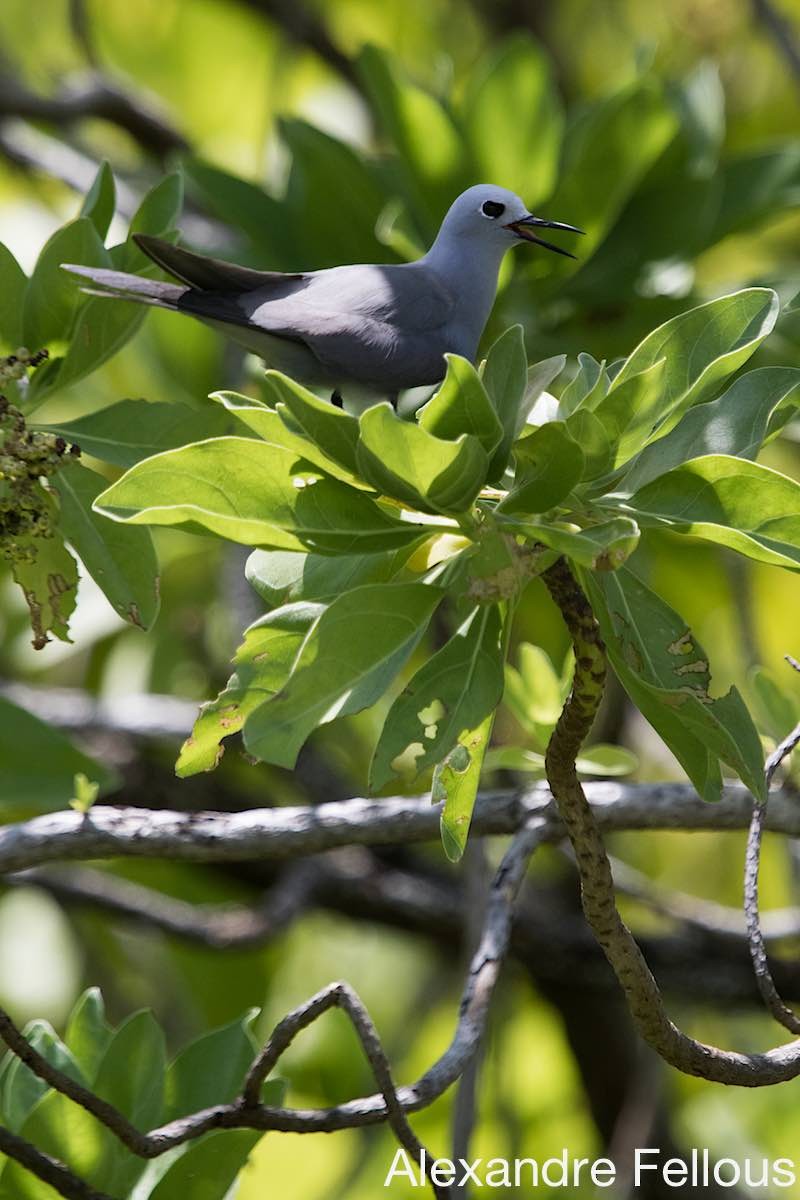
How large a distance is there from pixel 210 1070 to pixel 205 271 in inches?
33.0

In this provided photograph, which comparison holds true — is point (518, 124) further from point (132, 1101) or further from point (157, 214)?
point (132, 1101)

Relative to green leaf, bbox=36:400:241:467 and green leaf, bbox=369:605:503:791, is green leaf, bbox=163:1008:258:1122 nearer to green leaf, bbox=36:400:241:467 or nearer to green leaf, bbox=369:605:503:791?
green leaf, bbox=369:605:503:791

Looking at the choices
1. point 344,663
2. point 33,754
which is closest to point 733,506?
point 344,663

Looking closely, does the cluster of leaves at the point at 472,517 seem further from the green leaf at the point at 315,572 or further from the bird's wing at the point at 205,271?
the bird's wing at the point at 205,271

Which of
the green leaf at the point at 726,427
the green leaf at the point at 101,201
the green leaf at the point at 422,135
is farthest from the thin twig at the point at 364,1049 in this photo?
the green leaf at the point at 422,135

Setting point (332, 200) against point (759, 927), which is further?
point (332, 200)

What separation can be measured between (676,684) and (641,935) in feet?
4.97

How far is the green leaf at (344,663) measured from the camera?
1065 mm

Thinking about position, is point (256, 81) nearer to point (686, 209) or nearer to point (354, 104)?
Answer: point (354, 104)

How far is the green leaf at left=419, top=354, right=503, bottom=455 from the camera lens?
102cm

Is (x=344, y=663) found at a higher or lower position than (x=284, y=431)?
lower

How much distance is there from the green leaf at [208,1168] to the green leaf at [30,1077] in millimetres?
153

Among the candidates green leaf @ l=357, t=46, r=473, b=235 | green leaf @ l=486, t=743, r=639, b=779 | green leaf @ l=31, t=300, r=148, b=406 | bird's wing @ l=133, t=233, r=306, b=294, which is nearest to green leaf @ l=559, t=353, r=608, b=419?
bird's wing @ l=133, t=233, r=306, b=294

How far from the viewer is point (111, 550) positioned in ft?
4.64
